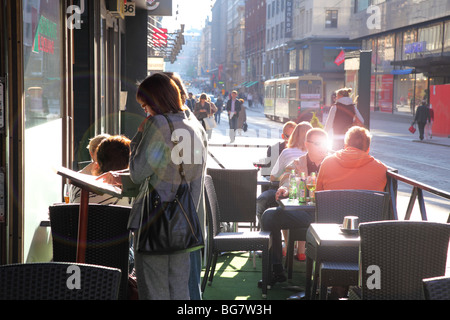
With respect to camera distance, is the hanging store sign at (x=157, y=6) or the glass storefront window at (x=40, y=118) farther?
the hanging store sign at (x=157, y=6)

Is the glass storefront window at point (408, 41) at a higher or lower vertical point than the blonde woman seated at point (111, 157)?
higher

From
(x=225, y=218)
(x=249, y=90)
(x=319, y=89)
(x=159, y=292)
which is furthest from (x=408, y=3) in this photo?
(x=249, y=90)

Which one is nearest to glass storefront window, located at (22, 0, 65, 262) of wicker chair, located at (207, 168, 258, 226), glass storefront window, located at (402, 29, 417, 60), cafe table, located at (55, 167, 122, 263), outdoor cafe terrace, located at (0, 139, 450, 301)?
outdoor cafe terrace, located at (0, 139, 450, 301)

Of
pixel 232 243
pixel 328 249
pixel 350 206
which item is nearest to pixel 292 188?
pixel 232 243

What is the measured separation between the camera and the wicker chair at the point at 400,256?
3.91 meters

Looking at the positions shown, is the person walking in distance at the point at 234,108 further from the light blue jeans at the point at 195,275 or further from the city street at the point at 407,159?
the light blue jeans at the point at 195,275

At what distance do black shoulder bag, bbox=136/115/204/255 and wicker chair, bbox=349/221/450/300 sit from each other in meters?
1.07

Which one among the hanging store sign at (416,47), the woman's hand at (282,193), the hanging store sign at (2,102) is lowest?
the woman's hand at (282,193)

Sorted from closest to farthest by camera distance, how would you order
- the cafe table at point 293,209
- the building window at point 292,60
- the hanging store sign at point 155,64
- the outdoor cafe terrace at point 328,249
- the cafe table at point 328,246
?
the outdoor cafe terrace at point 328,249
the cafe table at point 328,246
the cafe table at point 293,209
the hanging store sign at point 155,64
the building window at point 292,60

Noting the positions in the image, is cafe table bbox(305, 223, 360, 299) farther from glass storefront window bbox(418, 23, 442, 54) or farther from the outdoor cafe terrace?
glass storefront window bbox(418, 23, 442, 54)

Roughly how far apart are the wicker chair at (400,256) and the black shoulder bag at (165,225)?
1069 mm

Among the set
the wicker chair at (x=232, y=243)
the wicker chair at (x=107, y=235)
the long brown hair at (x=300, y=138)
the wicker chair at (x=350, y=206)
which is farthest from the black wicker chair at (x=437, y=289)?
the long brown hair at (x=300, y=138)

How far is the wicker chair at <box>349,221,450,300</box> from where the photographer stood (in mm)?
3910
